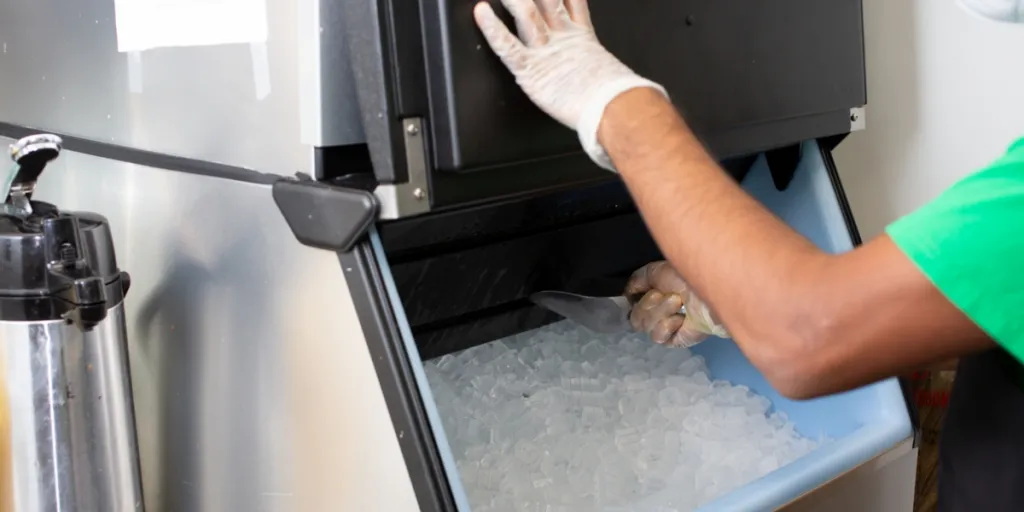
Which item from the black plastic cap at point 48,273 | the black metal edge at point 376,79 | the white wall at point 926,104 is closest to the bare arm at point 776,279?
the black metal edge at point 376,79

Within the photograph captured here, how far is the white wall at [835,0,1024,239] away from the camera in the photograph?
62.9 inches

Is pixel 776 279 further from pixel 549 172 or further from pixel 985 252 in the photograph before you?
pixel 549 172

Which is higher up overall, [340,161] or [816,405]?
[340,161]

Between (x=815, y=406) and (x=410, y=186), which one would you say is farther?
(x=815, y=406)

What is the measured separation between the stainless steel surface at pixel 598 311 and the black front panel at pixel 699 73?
386 millimetres

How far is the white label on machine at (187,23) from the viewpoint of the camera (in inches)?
36.1

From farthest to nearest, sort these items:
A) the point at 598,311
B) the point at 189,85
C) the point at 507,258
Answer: the point at 598,311, the point at 507,258, the point at 189,85

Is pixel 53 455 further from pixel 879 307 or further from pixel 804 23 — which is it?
pixel 804 23

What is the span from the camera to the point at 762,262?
0.77 meters

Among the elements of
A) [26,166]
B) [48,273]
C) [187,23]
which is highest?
[187,23]

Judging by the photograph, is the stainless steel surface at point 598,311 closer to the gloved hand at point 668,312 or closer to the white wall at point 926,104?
the gloved hand at point 668,312

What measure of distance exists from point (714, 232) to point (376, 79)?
0.34 metres

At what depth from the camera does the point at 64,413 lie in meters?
0.97

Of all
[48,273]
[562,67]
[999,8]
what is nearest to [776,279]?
[562,67]
